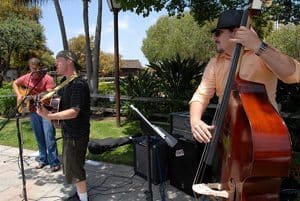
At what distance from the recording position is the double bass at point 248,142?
68.9 inches

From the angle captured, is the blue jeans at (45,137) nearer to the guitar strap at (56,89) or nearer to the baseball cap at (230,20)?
the guitar strap at (56,89)

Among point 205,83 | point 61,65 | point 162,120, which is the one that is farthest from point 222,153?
point 162,120

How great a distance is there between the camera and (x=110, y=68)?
2105 inches

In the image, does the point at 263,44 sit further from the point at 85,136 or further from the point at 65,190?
the point at 65,190

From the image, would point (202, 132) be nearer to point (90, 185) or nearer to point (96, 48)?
point (90, 185)

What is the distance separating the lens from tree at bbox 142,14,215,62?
38219 mm

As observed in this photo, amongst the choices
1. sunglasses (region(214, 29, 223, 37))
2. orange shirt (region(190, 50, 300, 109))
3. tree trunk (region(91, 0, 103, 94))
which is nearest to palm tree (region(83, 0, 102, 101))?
tree trunk (region(91, 0, 103, 94))

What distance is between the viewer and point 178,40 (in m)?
41.4

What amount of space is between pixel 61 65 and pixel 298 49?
29.8 m

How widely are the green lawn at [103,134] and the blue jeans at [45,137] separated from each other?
2.51ft

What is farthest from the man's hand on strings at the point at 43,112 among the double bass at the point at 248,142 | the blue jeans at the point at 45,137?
the double bass at the point at 248,142

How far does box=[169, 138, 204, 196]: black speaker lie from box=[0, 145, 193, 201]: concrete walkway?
0.16 m

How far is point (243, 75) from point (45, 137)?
13.9 feet

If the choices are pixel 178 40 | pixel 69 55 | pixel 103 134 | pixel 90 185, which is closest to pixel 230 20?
pixel 69 55
